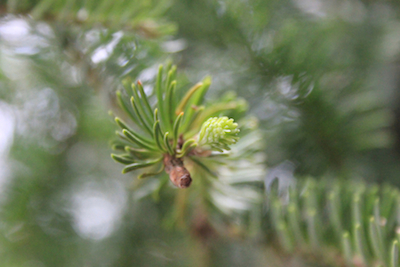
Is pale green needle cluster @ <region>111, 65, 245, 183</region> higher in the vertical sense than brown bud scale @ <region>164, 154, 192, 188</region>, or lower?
higher

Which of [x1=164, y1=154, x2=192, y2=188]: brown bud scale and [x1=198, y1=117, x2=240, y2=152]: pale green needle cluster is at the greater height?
[x1=198, y1=117, x2=240, y2=152]: pale green needle cluster

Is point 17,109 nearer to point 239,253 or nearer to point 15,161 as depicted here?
point 15,161

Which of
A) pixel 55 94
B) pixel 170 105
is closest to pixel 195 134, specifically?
pixel 170 105

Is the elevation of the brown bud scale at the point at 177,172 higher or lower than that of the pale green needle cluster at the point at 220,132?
lower

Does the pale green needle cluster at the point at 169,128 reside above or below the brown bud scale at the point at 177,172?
above
